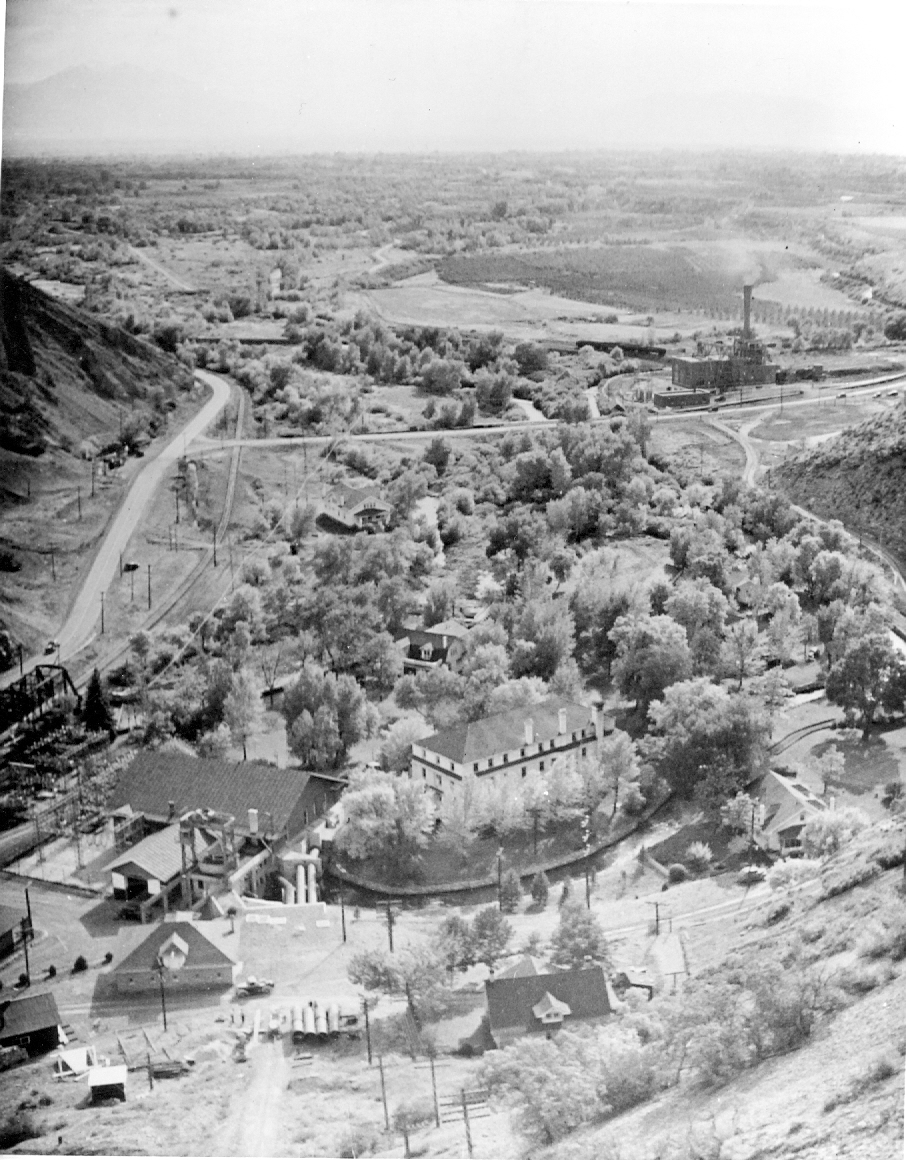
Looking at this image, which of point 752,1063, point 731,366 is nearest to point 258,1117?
point 752,1063

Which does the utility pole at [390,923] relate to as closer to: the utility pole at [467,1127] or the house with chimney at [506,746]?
the house with chimney at [506,746]

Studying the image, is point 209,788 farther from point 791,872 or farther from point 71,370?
point 791,872

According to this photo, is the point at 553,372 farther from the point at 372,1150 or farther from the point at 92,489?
the point at 372,1150

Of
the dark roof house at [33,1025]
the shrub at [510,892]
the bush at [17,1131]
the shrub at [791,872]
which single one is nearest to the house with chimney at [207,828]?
the dark roof house at [33,1025]

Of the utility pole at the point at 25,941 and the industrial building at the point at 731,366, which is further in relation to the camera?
the industrial building at the point at 731,366

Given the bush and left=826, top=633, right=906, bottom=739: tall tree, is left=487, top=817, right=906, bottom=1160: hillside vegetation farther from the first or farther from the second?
the bush
